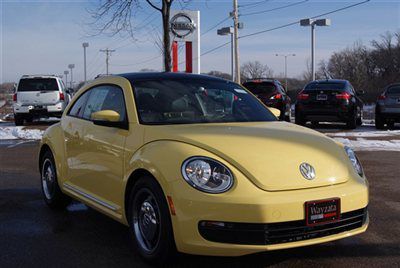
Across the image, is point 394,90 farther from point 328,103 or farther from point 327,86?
point 328,103

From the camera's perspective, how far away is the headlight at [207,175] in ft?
11.8

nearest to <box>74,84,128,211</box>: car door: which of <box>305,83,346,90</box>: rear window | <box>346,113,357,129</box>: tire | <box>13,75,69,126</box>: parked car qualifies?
<box>305,83,346,90</box>: rear window

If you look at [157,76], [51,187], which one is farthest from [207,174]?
[51,187]

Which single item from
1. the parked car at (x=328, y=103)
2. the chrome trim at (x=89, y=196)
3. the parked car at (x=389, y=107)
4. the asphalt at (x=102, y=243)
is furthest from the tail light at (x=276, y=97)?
the chrome trim at (x=89, y=196)

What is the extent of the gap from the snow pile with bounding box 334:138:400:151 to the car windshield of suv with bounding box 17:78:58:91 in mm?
11487

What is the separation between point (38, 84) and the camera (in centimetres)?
1938

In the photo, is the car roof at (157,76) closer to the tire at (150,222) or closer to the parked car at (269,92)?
the tire at (150,222)

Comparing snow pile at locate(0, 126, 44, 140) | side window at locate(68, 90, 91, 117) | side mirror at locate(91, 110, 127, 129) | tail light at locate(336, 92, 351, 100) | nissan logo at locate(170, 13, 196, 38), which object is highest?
nissan logo at locate(170, 13, 196, 38)

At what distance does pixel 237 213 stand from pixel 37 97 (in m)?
16.7

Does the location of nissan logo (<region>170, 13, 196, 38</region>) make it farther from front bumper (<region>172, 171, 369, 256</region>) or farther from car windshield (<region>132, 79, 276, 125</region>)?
front bumper (<region>172, 171, 369, 256</region>)

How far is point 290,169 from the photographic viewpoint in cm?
374

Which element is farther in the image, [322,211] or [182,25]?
[182,25]

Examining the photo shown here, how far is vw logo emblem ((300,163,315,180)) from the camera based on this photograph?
375 cm

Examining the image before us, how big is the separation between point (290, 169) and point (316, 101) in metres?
12.4
